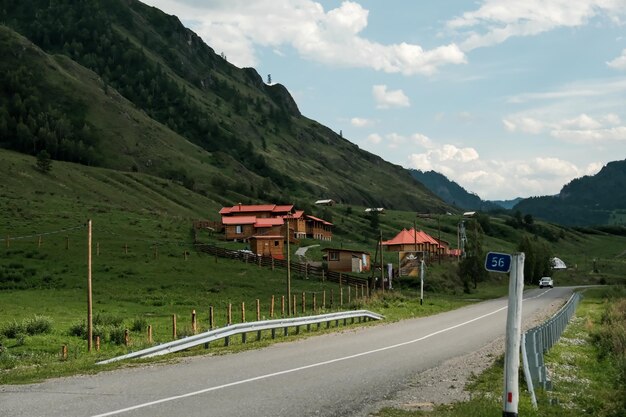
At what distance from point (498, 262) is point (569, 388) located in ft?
24.6

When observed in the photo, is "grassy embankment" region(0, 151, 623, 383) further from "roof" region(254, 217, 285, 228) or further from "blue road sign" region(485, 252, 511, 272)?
"blue road sign" region(485, 252, 511, 272)

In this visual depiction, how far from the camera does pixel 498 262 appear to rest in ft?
36.4

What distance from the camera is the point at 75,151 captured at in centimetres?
17100

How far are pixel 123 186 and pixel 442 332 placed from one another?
114 metres

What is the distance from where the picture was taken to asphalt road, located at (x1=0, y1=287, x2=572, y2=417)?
40.8 ft

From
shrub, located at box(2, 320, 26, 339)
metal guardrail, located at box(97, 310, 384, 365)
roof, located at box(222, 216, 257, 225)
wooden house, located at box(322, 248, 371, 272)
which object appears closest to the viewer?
metal guardrail, located at box(97, 310, 384, 365)

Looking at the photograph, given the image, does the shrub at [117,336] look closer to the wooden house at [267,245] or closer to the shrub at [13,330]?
the shrub at [13,330]

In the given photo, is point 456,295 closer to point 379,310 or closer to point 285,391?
point 379,310

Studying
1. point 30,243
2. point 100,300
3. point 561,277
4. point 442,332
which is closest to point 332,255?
point 30,243

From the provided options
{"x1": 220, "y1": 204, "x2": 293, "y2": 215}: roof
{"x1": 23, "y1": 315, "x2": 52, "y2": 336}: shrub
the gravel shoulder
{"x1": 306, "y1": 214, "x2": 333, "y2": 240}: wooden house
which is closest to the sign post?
the gravel shoulder

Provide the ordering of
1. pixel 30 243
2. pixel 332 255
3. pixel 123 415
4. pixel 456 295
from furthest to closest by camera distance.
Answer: pixel 332 255, pixel 456 295, pixel 30 243, pixel 123 415

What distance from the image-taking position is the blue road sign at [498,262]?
36.0ft

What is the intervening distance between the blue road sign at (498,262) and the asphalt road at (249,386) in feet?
12.1

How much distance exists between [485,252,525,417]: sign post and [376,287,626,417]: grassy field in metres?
1.59
